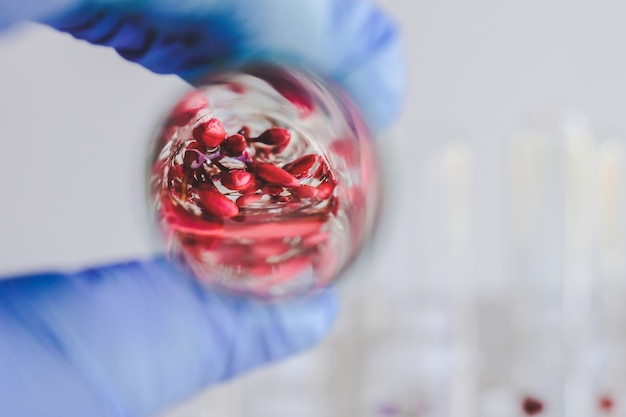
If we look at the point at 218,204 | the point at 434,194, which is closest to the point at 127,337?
the point at 218,204

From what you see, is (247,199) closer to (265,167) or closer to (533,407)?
(265,167)

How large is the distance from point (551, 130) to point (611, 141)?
16 cm

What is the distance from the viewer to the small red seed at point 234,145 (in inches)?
14.0

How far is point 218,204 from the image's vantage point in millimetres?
363

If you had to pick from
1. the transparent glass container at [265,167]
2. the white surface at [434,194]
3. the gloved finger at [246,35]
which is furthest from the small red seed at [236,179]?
the white surface at [434,194]

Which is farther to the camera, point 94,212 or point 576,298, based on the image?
point 94,212

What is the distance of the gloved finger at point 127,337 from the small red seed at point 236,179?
0.20 metres

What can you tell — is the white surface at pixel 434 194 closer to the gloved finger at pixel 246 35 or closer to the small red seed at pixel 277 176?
the gloved finger at pixel 246 35

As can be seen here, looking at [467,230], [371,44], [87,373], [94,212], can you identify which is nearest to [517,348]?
[467,230]

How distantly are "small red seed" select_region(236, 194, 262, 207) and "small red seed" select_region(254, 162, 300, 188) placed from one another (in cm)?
1

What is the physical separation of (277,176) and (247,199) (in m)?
0.02

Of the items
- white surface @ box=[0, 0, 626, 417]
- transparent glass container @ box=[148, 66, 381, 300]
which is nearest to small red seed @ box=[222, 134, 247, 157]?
transparent glass container @ box=[148, 66, 381, 300]

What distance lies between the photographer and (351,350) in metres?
1.29

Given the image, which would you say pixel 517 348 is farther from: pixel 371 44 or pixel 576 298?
pixel 371 44
